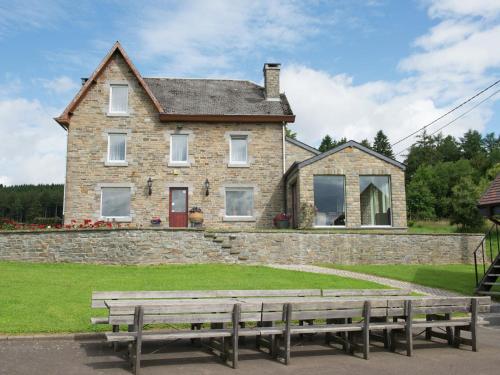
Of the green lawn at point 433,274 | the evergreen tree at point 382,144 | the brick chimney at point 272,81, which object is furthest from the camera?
the evergreen tree at point 382,144

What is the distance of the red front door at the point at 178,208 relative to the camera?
76.4 feet

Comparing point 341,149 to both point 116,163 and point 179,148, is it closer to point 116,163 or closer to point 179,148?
point 179,148

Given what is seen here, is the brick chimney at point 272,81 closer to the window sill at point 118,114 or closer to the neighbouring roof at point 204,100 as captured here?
the neighbouring roof at point 204,100

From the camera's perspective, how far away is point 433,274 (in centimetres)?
1697

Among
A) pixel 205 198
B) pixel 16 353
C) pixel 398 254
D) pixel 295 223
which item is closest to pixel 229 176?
pixel 205 198

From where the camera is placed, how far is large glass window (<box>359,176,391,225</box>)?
21969mm

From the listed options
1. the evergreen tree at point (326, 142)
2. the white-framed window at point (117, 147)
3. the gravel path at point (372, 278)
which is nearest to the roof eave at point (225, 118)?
the white-framed window at point (117, 147)

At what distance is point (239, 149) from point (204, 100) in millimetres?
3403

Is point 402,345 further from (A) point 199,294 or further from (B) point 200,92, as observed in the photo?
(B) point 200,92

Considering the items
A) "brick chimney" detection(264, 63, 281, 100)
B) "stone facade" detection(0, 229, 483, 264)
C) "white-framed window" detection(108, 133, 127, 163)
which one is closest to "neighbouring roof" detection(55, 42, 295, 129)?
"brick chimney" detection(264, 63, 281, 100)

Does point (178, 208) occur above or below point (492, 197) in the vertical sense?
above

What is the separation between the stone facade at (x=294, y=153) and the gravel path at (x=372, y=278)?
26.8ft

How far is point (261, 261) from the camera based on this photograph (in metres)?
18.5

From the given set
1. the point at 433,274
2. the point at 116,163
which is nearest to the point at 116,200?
the point at 116,163
